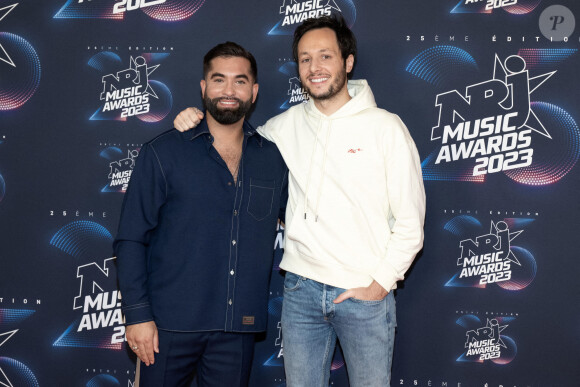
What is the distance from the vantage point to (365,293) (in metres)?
2.00

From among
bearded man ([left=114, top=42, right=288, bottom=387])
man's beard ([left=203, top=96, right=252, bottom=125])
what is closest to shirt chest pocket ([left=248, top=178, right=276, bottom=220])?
bearded man ([left=114, top=42, right=288, bottom=387])

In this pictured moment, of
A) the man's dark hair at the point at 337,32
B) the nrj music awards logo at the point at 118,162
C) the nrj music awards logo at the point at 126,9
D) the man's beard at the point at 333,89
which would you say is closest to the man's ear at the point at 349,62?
the man's dark hair at the point at 337,32

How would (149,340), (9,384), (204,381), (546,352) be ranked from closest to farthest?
(149,340)
(204,381)
(546,352)
(9,384)

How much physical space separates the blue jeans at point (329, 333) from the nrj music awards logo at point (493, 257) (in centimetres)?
68

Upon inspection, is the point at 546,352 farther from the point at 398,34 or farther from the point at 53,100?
the point at 53,100

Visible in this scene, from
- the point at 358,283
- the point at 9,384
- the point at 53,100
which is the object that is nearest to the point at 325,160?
the point at 358,283

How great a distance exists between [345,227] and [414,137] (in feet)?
2.61

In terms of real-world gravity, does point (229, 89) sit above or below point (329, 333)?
above

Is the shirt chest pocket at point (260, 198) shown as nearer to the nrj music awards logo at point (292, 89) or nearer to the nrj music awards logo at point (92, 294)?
the nrj music awards logo at point (292, 89)

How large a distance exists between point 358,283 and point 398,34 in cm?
135

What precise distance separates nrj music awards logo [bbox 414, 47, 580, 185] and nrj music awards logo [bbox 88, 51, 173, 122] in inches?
52.5

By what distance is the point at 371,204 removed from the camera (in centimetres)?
208

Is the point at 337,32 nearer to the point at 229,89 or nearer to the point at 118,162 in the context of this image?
the point at 229,89

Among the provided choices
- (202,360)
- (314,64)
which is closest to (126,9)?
(314,64)
